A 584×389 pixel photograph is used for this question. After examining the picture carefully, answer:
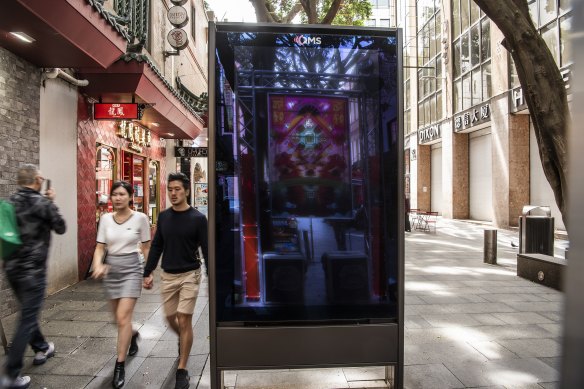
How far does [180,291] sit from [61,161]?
4.72 meters

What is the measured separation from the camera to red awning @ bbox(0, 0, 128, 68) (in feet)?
14.4

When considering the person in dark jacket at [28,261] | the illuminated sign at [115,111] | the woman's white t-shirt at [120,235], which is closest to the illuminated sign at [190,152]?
the illuminated sign at [115,111]

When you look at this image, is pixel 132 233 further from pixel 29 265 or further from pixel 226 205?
pixel 226 205

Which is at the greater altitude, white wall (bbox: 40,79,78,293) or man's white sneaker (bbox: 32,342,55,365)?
white wall (bbox: 40,79,78,293)

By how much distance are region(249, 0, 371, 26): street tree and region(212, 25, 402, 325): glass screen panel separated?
6.18m

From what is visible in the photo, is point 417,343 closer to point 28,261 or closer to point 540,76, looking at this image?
point 540,76

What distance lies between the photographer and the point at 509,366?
12.8 feet

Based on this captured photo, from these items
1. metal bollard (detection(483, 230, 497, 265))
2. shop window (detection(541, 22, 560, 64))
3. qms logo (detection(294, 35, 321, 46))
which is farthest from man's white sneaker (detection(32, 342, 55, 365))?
shop window (detection(541, 22, 560, 64))

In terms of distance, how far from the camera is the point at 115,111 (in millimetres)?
7992

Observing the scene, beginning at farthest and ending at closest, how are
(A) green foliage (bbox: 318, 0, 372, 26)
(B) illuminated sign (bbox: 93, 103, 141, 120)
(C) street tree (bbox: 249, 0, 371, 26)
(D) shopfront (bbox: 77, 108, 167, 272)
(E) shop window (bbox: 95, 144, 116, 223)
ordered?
1. (A) green foliage (bbox: 318, 0, 372, 26)
2. (C) street tree (bbox: 249, 0, 371, 26)
3. (E) shop window (bbox: 95, 144, 116, 223)
4. (B) illuminated sign (bbox: 93, 103, 141, 120)
5. (D) shopfront (bbox: 77, 108, 167, 272)

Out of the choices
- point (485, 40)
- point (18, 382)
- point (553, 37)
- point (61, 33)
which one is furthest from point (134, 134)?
point (485, 40)

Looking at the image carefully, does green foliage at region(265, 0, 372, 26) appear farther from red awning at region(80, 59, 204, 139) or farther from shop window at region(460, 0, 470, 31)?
shop window at region(460, 0, 470, 31)

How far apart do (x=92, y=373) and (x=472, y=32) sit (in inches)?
880

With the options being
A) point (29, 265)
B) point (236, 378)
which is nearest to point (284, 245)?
point (236, 378)
